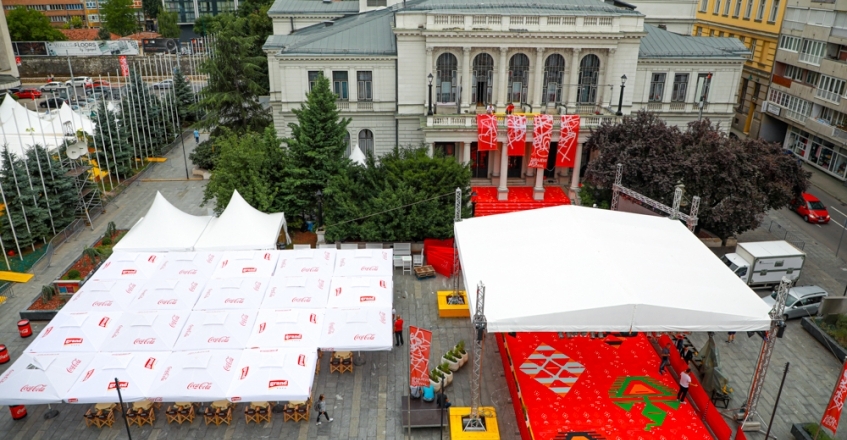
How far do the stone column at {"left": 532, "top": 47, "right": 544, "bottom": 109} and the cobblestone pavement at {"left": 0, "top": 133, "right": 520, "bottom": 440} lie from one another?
1511 centimetres

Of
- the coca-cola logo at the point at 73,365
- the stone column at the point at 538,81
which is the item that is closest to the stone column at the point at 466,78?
the stone column at the point at 538,81

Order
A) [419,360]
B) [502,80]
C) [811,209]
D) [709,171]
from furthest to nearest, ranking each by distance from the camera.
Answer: [502,80], [811,209], [709,171], [419,360]

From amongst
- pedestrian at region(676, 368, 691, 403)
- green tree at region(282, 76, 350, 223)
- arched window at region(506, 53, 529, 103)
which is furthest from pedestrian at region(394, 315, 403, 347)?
arched window at region(506, 53, 529, 103)

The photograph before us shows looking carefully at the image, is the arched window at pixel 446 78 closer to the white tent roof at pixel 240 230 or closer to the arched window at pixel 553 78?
the arched window at pixel 553 78

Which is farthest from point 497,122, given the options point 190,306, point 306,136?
point 190,306

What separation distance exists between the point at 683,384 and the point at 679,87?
85.1 ft

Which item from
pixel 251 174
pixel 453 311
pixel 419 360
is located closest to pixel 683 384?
pixel 419 360

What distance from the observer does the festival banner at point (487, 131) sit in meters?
36.2

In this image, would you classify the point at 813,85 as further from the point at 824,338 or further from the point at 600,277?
the point at 600,277

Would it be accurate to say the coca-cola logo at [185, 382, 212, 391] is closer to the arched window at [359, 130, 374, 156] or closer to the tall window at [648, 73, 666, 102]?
the arched window at [359, 130, 374, 156]

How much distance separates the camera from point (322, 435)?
66.8 feet

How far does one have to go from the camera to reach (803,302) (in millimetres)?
27484

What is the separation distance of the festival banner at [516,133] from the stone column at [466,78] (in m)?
3.90

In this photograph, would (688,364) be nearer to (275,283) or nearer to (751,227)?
(751,227)
